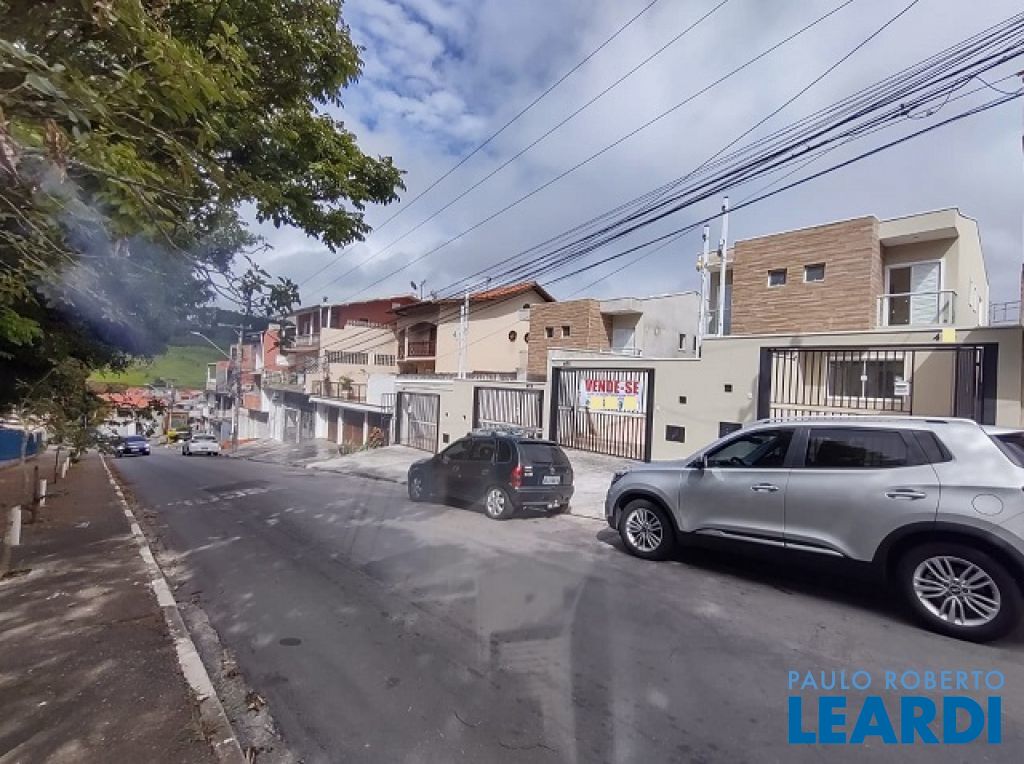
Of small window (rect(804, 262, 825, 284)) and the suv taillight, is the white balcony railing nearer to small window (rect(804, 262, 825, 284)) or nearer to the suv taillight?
small window (rect(804, 262, 825, 284))

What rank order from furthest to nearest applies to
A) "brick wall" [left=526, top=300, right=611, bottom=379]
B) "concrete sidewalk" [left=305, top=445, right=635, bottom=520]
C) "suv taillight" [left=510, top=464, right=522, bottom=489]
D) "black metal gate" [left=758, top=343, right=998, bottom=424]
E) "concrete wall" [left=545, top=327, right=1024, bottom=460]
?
"brick wall" [left=526, top=300, right=611, bottom=379], "concrete sidewalk" [left=305, top=445, right=635, bottom=520], "black metal gate" [left=758, top=343, right=998, bottom=424], "suv taillight" [left=510, top=464, right=522, bottom=489], "concrete wall" [left=545, top=327, right=1024, bottom=460]

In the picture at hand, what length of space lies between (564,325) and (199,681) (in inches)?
924

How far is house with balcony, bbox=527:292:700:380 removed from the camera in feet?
84.0

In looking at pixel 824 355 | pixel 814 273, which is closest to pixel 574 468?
pixel 824 355

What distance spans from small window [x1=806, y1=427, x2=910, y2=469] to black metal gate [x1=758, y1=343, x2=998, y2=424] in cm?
540

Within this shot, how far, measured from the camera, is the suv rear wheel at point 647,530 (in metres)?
6.44

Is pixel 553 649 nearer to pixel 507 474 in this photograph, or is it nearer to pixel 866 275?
pixel 507 474

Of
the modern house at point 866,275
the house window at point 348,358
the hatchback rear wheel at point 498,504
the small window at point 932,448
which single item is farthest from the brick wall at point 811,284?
the house window at point 348,358

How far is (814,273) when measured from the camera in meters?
16.8

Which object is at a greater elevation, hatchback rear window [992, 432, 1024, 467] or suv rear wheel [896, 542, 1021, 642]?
hatchback rear window [992, 432, 1024, 467]

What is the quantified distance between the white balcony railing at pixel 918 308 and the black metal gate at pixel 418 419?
15.1m

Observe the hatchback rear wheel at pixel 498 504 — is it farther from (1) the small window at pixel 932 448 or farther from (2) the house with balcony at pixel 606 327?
(2) the house with balcony at pixel 606 327

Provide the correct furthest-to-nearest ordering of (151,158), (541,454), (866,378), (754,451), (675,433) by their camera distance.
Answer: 1. (675,433)
2. (866,378)
3. (541,454)
4. (754,451)
5. (151,158)

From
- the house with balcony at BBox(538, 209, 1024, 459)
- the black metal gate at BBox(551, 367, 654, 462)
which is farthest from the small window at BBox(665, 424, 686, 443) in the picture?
the black metal gate at BBox(551, 367, 654, 462)
